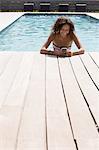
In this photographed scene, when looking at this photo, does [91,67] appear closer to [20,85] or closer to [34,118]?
[20,85]

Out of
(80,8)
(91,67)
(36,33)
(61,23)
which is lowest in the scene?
(36,33)

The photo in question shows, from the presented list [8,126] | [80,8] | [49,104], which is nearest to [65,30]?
[49,104]

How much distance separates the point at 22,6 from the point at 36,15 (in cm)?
301

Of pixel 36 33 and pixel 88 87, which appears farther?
pixel 36 33

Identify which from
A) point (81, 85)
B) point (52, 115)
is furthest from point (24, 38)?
point (52, 115)

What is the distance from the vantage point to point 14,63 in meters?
5.39

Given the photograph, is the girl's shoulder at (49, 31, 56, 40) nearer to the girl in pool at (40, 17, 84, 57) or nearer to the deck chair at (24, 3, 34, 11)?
the girl in pool at (40, 17, 84, 57)

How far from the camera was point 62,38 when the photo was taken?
6.38 m

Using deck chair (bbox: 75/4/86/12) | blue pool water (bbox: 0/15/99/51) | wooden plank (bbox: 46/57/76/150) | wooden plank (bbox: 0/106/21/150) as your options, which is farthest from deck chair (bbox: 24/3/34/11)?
wooden plank (bbox: 0/106/21/150)

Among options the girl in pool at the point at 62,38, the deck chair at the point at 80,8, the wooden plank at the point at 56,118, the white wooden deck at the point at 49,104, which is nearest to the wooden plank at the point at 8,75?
the white wooden deck at the point at 49,104

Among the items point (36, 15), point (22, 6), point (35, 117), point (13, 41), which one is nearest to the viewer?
point (35, 117)

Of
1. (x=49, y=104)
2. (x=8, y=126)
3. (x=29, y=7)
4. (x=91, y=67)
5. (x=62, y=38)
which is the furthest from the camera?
(x=29, y=7)

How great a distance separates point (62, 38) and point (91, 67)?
→ 1.39 metres

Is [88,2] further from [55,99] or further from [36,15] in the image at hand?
[55,99]
